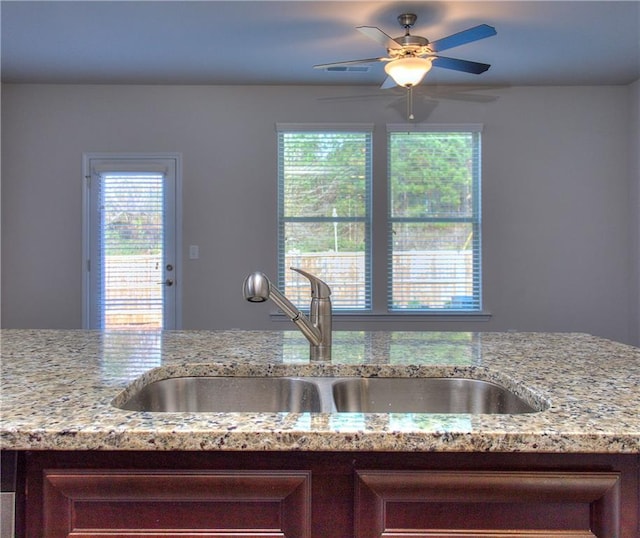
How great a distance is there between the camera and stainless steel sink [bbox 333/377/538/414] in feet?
3.39

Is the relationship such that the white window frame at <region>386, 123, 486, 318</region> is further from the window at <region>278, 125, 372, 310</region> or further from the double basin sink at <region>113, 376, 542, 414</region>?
the double basin sink at <region>113, 376, 542, 414</region>

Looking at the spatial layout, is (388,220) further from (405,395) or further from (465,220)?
(405,395)

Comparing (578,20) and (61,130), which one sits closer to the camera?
(578,20)

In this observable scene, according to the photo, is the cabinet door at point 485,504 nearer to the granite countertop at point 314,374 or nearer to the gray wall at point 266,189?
the granite countertop at point 314,374

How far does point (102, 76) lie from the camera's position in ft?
13.1

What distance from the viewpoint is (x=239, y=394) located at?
41.5 inches

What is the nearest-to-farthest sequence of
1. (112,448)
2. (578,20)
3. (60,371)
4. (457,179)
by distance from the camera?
(112,448)
(60,371)
(578,20)
(457,179)

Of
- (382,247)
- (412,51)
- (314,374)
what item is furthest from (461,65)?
(314,374)

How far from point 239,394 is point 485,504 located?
581mm

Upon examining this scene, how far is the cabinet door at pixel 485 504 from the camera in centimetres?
64

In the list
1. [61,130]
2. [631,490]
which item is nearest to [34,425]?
[631,490]

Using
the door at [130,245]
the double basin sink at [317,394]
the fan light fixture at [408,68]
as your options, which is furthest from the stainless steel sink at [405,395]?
the door at [130,245]

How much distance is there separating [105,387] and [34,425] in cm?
21

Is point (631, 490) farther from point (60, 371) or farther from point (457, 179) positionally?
point (457, 179)
